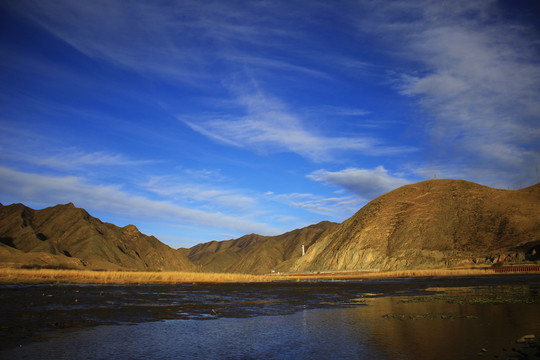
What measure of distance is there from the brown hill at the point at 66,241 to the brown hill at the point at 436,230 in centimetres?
6452


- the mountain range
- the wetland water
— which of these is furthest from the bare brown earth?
the wetland water

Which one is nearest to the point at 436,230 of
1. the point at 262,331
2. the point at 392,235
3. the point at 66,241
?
the point at 392,235

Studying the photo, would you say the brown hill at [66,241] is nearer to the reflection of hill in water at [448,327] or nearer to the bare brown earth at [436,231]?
the bare brown earth at [436,231]

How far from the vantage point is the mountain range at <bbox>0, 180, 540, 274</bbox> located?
91312 millimetres

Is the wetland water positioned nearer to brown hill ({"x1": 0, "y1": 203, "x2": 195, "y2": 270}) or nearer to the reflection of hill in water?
the reflection of hill in water

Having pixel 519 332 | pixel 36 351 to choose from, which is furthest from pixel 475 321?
pixel 36 351

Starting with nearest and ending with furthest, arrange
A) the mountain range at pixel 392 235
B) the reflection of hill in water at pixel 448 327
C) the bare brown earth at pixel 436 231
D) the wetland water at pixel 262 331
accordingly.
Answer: the wetland water at pixel 262 331 < the reflection of hill in water at pixel 448 327 < the mountain range at pixel 392 235 < the bare brown earth at pixel 436 231

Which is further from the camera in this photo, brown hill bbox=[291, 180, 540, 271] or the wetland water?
brown hill bbox=[291, 180, 540, 271]

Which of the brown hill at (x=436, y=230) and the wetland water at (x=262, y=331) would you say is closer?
the wetland water at (x=262, y=331)

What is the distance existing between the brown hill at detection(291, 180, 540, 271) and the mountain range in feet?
0.79

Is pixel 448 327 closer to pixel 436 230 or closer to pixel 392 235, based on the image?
pixel 436 230

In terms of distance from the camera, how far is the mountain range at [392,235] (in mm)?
91312

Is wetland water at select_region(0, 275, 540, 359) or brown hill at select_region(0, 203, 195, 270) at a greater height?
brown hill at select_region(0, 203, 195, 270)

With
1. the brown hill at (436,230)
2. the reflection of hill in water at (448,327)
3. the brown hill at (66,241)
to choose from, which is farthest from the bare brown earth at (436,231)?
the reflection of hill in water at (448,327)
